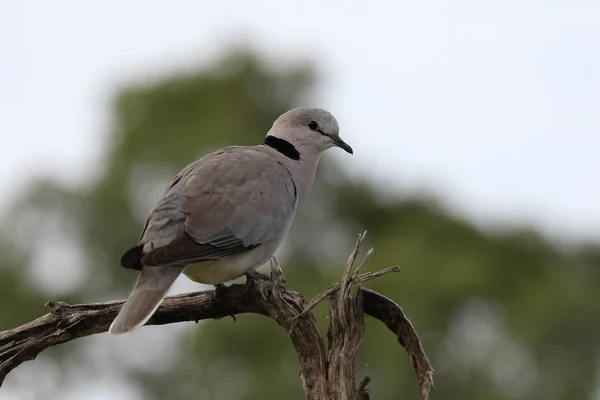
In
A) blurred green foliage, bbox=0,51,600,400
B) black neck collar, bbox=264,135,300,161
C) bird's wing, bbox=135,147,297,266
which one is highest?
bird's wing, bbox=135,147,297,266

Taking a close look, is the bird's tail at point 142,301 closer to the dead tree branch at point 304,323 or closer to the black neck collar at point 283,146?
the dead tree branch at point 304,323

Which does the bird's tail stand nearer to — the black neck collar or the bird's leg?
the bird's leg

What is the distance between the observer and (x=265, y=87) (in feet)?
74.6

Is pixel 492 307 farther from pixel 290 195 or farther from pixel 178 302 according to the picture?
pixel 178 302

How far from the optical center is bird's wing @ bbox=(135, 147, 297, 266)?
5.32 metres

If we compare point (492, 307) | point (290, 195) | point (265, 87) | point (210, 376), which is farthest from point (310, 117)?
point (265, 87)

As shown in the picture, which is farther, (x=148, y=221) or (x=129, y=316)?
(x=148, y=221)

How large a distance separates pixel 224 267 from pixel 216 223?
0.21m

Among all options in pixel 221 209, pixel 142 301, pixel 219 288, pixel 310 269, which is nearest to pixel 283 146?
pixel 221 209

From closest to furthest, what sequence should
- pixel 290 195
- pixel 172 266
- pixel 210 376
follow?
pixel 172 266, pixel 290 195, pixel 210 376

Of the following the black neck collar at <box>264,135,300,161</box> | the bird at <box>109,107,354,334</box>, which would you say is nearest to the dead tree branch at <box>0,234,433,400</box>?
the bird at <box>109,107,354,334</box>

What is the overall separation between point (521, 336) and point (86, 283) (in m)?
7.80

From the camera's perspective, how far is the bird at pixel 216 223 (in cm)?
498

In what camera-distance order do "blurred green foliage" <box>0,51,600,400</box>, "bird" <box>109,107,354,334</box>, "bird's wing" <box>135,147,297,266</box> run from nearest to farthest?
"bird" <box>109,107,354,334</box> → "bird's wing" <box>135,147,297,266</box> → "blurred green foliage" <box>0,51,600,400</box>
